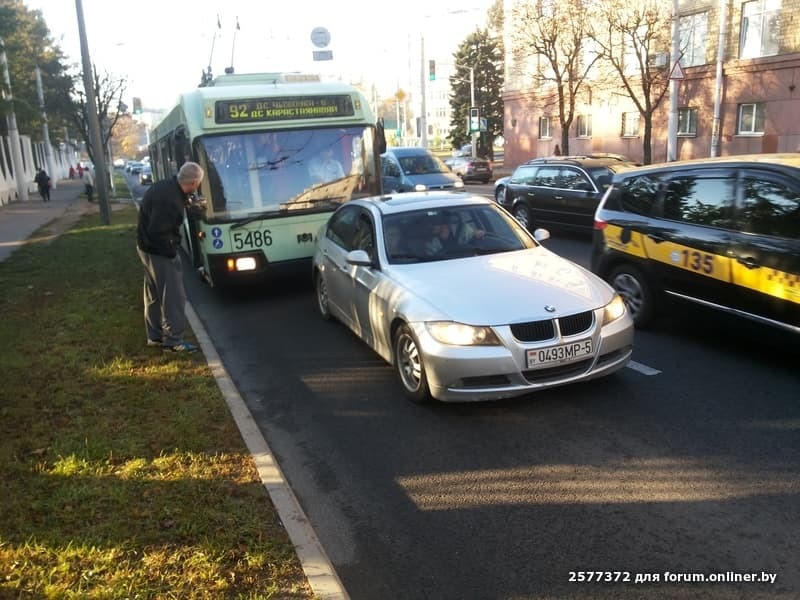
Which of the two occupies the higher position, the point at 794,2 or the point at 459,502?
the point at 794,2

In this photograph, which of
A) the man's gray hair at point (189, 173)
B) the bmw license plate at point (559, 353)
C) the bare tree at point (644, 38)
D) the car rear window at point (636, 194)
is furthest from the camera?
the bare tree at point (644, 38)

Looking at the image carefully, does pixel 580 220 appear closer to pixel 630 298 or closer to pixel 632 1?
pixel 630 298

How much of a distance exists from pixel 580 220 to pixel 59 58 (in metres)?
62.3

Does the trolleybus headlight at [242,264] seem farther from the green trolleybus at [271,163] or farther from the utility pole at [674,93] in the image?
the utility pole at [674,93]

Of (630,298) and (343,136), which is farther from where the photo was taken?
(343,136)

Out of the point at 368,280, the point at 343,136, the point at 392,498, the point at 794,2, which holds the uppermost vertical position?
the point at 794,2

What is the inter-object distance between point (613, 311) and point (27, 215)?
2559cm

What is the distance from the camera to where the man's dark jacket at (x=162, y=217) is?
6633mm

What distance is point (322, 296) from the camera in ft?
26.6

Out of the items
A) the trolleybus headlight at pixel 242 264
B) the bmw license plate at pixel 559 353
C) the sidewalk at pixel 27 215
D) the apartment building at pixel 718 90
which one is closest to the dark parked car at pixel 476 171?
the apartment building at pixel 718 90

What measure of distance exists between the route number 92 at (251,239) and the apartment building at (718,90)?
18.8 metres

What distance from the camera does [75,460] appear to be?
4535 millimetres

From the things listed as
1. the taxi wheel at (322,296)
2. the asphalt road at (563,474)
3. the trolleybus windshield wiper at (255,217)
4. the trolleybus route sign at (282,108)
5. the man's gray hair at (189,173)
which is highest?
the trolleybus route sign at (282,108)

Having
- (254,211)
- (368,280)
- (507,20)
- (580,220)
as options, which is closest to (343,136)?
(254,211)
